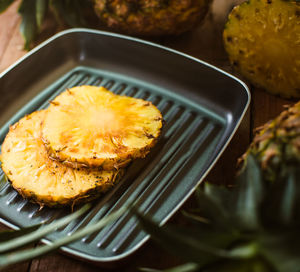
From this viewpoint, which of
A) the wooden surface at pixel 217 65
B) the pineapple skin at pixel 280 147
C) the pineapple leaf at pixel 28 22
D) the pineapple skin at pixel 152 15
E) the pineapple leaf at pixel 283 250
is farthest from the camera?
the pineapple leaf at pixel 28 22

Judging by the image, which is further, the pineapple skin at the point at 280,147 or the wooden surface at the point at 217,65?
the wooden surface at the point at 217,65

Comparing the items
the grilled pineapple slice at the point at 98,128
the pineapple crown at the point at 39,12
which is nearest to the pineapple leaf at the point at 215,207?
the grilled pineapple slice at the point at 98,128

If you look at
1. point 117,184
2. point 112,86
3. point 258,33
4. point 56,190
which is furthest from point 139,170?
point 258,33

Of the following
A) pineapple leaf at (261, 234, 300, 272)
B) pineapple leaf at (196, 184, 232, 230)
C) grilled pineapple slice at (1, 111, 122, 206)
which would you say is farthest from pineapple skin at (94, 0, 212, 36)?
pineapple leaf at (261, 234, 300, 272)

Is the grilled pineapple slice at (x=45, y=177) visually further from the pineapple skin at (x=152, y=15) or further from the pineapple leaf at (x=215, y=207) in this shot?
the pineapple skin at (x=152, y=15)

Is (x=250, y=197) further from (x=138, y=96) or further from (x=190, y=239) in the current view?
(x=138, y=96)

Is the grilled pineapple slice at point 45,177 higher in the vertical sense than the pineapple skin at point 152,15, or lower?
lower
